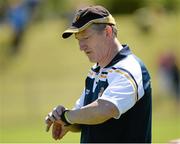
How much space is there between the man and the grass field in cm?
1314

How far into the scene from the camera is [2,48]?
2677cm

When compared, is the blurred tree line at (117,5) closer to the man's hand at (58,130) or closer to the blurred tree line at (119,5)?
the blurred tree line at (119,5)

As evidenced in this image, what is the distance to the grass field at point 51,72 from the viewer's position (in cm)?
2228

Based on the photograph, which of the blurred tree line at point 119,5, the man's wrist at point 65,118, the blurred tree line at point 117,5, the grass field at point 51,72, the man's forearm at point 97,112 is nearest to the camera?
the man's forearm at point 97,112

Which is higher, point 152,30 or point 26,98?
point 152,30

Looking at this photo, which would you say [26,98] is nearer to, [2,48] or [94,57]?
[2,48]

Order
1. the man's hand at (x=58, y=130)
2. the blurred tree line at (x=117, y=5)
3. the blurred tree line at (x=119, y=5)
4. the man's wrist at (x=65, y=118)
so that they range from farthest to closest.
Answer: the blurred tree line at (x=119, y=5) → the blurred tree line at (x=117, y=5) → the man's hand at (x=58, y=130) → the man's wrist at (x=65, y=118)

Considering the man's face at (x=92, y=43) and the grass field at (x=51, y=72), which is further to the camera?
the grass field at (x=51, y=72)

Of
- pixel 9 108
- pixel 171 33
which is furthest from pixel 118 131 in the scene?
pixel 171 33

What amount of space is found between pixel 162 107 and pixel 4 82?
486 cm

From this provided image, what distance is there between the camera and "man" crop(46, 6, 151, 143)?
18.5 feet

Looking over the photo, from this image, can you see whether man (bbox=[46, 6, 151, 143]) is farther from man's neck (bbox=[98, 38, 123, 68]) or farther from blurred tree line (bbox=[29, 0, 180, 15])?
blurred tree line (bbox=[29, 0, 180, 15])

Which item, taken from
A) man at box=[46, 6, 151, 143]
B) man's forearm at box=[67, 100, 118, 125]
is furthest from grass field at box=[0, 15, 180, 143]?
man's forearm at box=[67, 100, 118, 125]

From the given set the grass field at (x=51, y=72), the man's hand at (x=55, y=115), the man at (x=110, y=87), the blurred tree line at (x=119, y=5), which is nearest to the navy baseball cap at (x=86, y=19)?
the man at (x=110, y=87)
